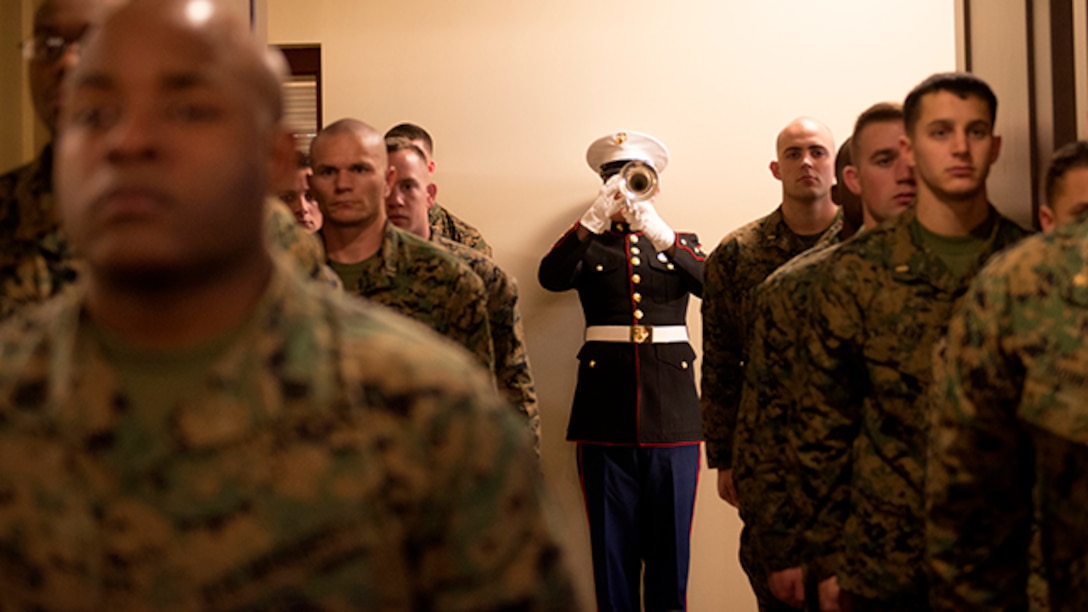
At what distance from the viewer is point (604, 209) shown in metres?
4.98

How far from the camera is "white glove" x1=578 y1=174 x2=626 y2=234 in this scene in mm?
4980

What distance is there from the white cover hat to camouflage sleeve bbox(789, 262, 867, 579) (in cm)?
259

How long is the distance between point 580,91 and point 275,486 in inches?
184

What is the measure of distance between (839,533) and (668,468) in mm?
2230

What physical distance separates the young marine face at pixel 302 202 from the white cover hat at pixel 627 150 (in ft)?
4.08

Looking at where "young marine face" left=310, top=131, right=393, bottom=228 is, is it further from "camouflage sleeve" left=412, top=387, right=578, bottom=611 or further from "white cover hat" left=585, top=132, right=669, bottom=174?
"camouflage sleeve" left=412, top=387, right=578, bottom=611

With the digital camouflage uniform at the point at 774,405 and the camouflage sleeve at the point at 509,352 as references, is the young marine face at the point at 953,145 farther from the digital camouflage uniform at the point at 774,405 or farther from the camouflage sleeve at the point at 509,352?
the camouflage sleeve at the point at 509,352

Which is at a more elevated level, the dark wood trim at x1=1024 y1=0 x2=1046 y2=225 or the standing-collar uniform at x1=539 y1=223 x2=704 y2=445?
the dark wood trim at x1=1024 y1=0 x2=1046 y2=225

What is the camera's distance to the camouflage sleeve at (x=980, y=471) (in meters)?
1.76

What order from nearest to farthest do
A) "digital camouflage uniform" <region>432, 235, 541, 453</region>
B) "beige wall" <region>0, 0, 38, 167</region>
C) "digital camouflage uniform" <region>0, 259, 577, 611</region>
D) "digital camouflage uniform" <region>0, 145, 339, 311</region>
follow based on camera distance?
1. "digital camouflage uniform" <region>0, 259, 577, 611</region>
2. "digital camouflage uniform" <region>0, 145, 339, 311</region>
3. "beige wall" <region>0, 0, 38, 167</region>
4. "digital camouflage uniform" <region>432, 235, 541, 453</region>

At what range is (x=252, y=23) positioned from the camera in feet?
10.4

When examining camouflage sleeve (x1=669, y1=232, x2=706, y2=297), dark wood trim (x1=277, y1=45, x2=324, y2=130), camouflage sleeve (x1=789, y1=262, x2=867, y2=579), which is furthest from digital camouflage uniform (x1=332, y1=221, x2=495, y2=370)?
dark wood trim (x1=277, y1=45, x2=324, y2=130)

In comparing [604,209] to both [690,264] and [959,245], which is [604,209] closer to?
[690,264]

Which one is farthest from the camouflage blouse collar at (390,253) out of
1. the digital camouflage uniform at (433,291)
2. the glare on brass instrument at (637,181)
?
the glare on brass instrument at (637,181)
